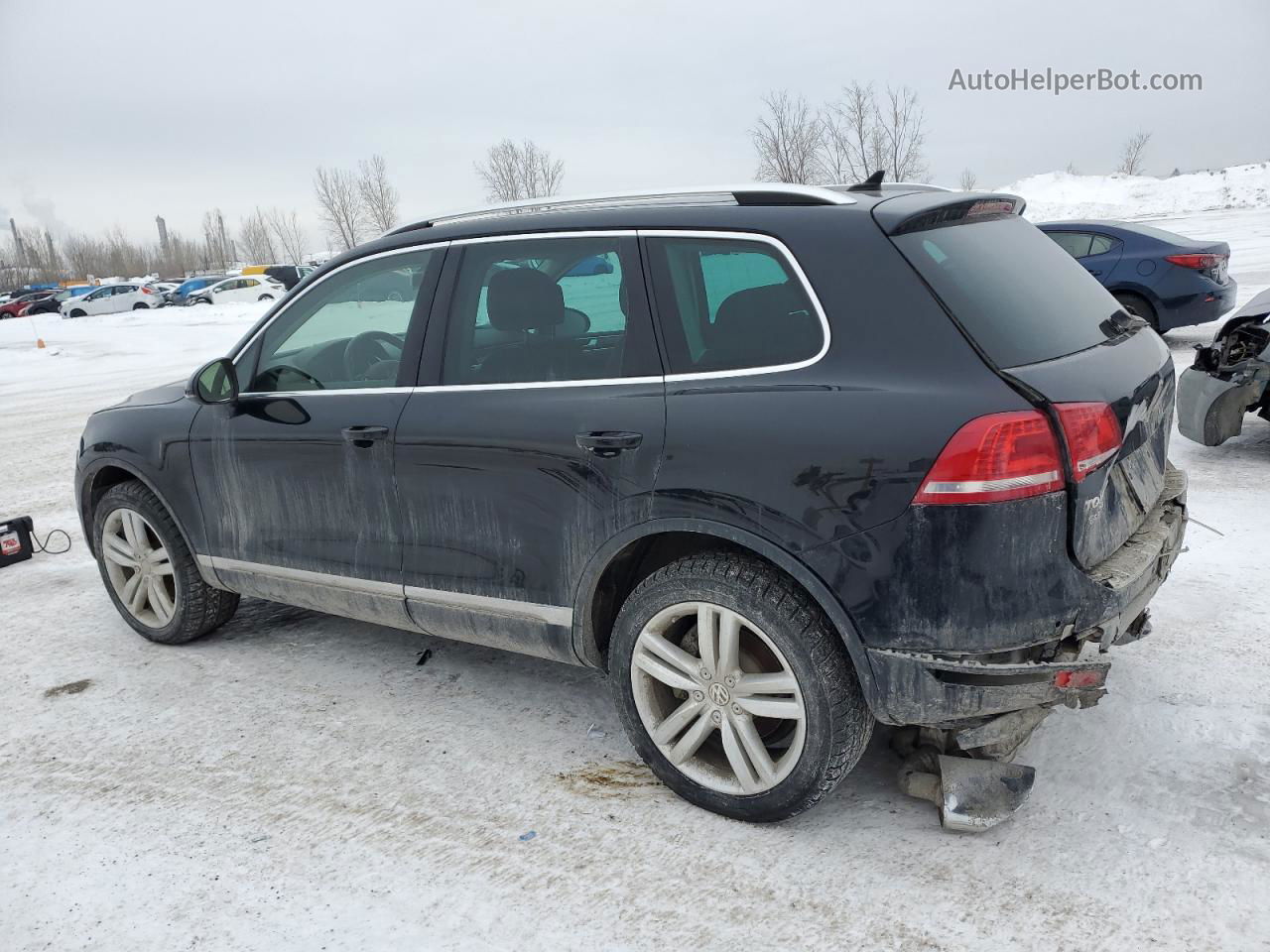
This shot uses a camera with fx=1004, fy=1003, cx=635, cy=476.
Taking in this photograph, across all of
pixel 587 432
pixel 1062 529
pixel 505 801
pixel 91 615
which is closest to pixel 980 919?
pixel 1062 529

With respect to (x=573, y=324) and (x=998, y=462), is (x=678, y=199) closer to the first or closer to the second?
(x=573, y=324)

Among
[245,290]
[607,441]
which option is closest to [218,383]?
[607,441]

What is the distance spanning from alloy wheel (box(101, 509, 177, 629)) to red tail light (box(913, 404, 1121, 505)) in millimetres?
3547

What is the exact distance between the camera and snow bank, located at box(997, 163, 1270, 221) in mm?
51062

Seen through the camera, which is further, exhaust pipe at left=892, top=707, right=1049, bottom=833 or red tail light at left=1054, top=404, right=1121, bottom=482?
exhaust pipe at left=892, top=707, right=1049, bottom=833

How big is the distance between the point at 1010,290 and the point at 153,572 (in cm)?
388

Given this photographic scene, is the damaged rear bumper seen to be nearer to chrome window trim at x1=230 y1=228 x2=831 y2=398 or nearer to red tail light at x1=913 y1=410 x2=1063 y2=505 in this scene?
red tail light at x1=913 y1=410 x2=1063 y2=505

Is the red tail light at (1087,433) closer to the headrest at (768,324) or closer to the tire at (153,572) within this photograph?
the headrest at (768,324)

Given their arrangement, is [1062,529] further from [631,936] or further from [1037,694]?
[631,936]

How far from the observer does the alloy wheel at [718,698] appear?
2.90 m

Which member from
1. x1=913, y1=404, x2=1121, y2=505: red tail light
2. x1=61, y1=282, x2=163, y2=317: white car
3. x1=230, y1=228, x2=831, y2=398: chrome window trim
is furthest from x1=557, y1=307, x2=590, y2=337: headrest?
x1=61, y1=282, x2=163, y2=317: white car

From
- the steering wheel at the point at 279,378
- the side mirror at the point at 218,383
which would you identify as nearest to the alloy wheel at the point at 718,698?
the steering wheel at the point at 279,378

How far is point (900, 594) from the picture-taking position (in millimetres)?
2594

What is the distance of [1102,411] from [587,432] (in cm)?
145
